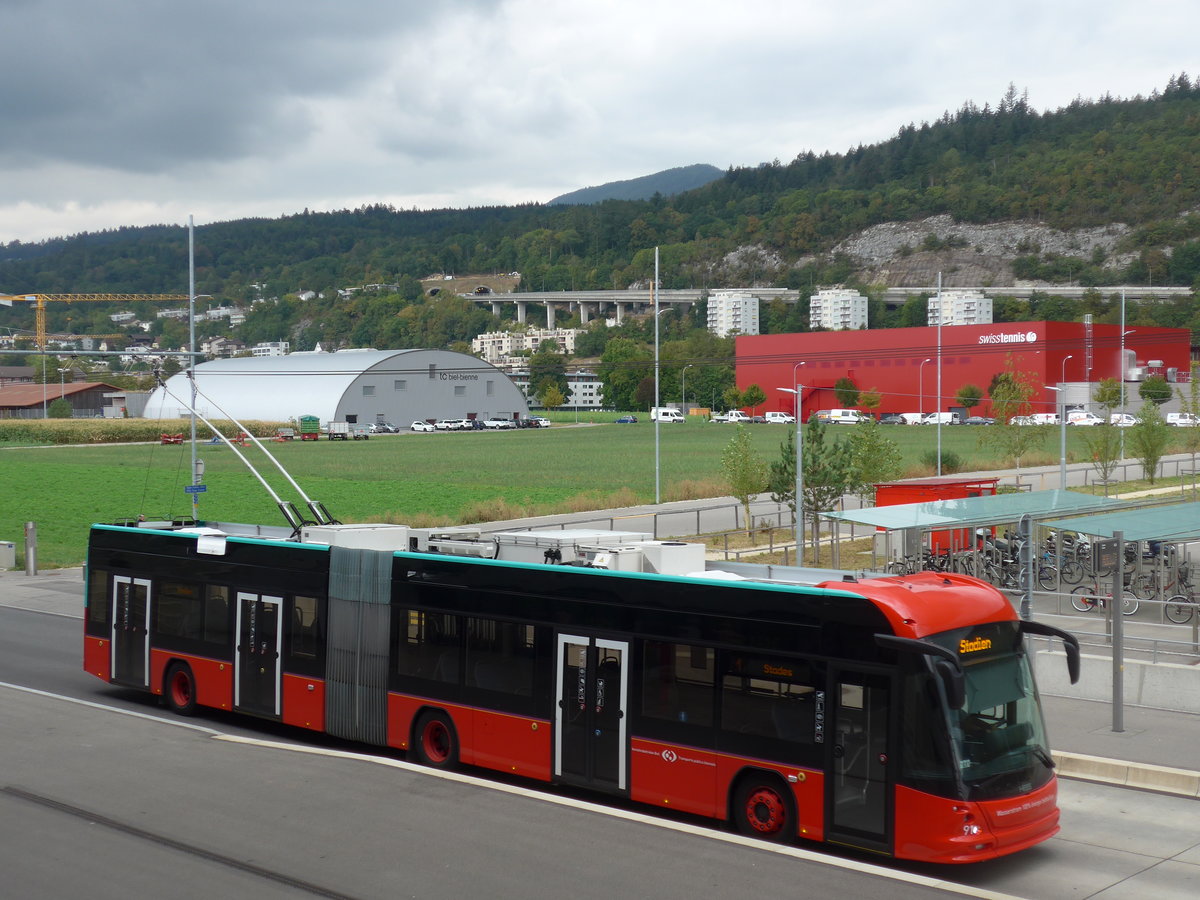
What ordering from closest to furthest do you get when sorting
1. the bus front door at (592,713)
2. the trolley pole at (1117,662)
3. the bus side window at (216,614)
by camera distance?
the bus front door at (592,713), the trolley pole at (1117,662), the bus side window at (216,614)

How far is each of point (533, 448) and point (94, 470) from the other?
106 feet

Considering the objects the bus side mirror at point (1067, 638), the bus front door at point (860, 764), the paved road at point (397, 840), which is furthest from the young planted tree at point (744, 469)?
the bus front door at point (860, 764)

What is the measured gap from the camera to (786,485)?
33.2m

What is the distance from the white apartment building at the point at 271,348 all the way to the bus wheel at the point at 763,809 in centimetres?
13492

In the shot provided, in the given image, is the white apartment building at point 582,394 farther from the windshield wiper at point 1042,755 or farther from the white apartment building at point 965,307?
the windshield wiper at point 1042,755

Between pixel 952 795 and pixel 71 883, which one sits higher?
pixel 952 795

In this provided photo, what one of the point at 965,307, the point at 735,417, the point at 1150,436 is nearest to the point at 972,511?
the point at 1150,436

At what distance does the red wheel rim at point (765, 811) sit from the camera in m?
9.66

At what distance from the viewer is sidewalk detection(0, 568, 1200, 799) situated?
39.2ft

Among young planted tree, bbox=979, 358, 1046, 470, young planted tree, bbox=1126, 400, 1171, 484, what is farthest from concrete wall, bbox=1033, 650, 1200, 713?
young planted tree, bbox=979, 358, 1046, 470

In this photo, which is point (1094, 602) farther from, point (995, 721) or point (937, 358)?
point (937, 358)

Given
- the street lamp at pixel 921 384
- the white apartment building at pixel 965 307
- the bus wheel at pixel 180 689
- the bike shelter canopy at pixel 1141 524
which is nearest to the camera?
the bus wheel at pixel 180 689

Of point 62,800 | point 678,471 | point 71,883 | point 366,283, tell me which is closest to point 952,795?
point 71,883

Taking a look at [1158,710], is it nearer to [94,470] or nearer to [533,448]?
[94,470]
